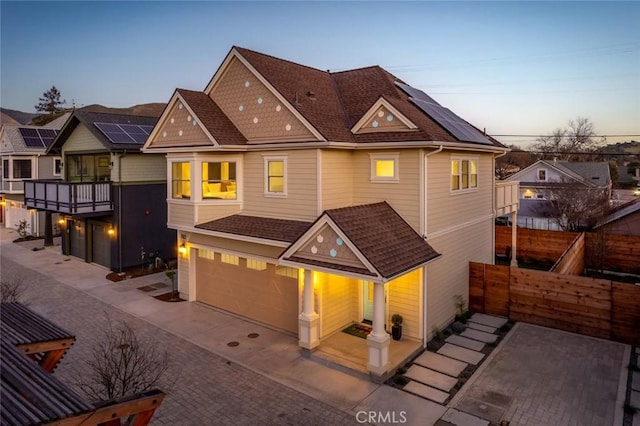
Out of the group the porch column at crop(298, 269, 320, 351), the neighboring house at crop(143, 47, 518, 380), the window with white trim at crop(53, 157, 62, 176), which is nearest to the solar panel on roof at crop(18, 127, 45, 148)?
the window with white trim at crop(53, 157, 62, 176)

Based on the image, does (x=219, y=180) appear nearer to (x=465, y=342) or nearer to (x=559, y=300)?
(x=465, y=342)

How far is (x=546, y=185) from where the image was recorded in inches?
1372

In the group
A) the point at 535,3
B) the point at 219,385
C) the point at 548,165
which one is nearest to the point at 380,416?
the point at 219,385

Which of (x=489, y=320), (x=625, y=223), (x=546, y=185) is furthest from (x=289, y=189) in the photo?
(x=546, y=185)

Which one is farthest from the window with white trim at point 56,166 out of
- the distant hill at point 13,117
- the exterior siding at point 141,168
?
the distant hill at point 13,117

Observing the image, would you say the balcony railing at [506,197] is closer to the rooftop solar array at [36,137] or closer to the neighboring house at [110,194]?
the neighboring house at [110,194]

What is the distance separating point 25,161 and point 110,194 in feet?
44.9

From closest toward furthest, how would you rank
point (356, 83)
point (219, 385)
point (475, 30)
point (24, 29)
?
point (24, 29)
point (219, 385)
point (356, 83)
point (475, 30)

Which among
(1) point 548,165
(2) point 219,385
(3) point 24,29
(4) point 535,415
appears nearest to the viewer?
(3) point 24,29

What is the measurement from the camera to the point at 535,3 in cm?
1858

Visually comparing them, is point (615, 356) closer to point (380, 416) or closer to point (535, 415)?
point (535, 415)

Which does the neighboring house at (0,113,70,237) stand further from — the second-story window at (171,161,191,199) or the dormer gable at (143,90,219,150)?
the second-story window at (171,161,191,199)

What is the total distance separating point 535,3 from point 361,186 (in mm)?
13046

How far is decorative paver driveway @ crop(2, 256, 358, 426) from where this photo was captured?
28.6ft
